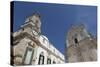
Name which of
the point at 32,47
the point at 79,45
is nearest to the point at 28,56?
the point at 32,47

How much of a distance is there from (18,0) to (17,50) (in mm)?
382

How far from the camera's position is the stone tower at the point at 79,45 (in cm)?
161

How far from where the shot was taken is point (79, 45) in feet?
5.38

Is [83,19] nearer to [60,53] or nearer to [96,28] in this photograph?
[96,28]

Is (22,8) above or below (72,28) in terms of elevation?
above

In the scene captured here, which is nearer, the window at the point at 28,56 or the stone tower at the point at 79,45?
the window at the point at 28,56

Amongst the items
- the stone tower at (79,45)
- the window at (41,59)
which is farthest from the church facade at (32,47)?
the stone tower at (79,45)

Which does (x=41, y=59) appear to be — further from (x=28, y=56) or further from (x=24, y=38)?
(x=24, y=38)

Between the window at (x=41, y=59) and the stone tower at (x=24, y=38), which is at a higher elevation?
the stone tower at (x=24, y=38)

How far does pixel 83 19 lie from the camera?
1.66 metres

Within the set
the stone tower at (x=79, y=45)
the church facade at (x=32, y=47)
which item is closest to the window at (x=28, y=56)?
the church facade at (x=32, y=47)

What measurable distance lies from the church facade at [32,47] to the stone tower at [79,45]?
11 cm

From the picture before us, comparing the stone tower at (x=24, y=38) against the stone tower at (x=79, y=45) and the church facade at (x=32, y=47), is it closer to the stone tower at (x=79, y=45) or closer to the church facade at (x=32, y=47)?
the church facade at (x=32, y=47)
